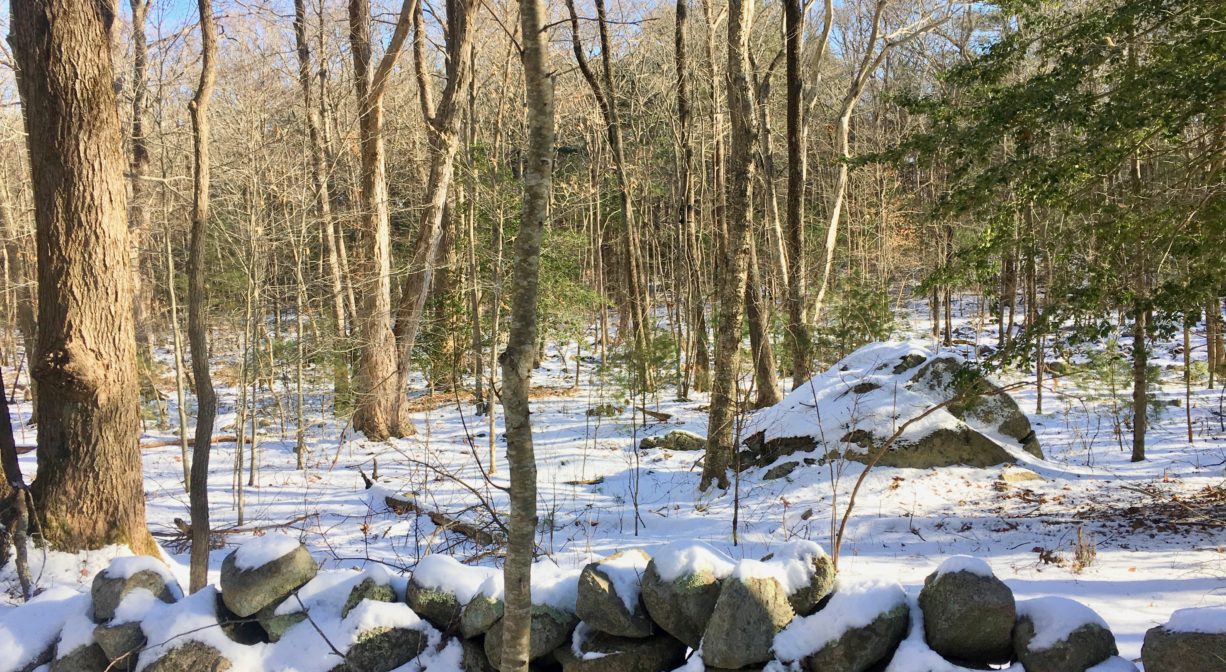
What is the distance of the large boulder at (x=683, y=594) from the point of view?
3.30 metres

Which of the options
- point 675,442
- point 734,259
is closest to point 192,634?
point 734,259

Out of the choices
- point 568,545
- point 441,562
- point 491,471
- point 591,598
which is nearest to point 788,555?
point 591,598

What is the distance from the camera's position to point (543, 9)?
2465mm

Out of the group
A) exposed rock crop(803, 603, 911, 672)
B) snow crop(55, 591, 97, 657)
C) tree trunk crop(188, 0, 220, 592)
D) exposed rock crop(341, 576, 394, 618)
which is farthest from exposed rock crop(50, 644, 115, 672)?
exposed rock crop(803, 603, 911, 672)

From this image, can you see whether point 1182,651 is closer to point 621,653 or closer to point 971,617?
point 971,617

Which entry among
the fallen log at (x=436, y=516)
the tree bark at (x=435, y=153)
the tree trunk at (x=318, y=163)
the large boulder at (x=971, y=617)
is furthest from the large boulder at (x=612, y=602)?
the tree trunk at (x=318, y=163)

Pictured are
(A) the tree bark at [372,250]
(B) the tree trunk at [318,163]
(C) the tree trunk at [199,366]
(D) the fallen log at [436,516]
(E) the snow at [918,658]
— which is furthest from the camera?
(B) the tree trunk at [318,163]

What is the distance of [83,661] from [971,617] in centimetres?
415

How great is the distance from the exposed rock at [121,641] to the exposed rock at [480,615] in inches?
62.4

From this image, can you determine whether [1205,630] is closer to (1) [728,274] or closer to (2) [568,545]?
(2) [568,545]

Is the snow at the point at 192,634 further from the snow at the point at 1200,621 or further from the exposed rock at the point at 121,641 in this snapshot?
the snow at the point at 1200,621

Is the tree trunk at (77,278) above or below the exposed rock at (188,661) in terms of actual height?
above

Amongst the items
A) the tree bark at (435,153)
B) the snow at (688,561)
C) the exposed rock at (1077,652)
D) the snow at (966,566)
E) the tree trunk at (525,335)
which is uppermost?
the tree bark at (435,153)

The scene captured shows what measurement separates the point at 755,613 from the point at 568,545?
3423 mm
